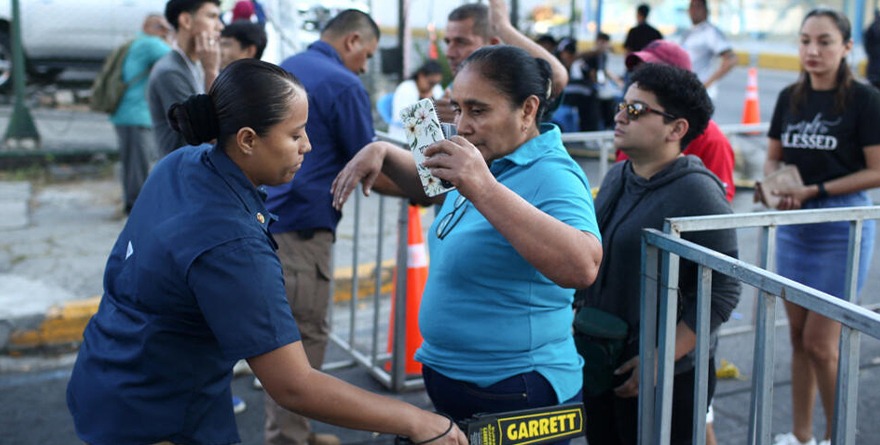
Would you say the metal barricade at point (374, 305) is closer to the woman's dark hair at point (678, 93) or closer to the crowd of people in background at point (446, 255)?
the crowd of people in background at point (446, 255)

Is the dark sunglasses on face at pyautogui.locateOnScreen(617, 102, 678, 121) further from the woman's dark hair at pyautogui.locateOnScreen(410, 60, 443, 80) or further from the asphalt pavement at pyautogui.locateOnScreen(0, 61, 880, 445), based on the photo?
the woman's dark hair at pyautogui.locateOnScreen(410, 60, 443, 80)

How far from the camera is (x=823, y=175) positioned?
3.95 metres

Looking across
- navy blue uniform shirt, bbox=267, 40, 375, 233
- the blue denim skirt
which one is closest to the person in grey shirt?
navy blue uniform shirt, bbox=267, 40, 375, 233

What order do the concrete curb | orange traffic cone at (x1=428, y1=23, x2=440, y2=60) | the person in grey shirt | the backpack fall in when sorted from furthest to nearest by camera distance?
1. orange traffic cone at (x1=428, y1=23, x2=440, y2=60)
2. the backpack
3. the concrete curb
4. the person in grey shirt

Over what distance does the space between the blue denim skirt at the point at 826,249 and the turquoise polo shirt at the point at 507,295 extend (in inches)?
72.4

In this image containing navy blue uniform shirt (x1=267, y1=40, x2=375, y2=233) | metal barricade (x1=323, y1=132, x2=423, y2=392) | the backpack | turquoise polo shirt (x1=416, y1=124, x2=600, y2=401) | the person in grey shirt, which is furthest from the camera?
the backpack

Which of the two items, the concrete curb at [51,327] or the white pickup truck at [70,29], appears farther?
the white pickup truck at [70,29]

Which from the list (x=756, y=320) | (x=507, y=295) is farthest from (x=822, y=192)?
(x=507, y=295)

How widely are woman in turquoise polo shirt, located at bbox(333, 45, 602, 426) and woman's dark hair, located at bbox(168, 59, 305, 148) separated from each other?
49cm

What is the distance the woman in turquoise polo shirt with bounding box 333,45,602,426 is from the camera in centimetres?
238

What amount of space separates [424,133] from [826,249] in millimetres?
2407

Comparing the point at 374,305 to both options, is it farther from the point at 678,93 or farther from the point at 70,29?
the point at 70,29

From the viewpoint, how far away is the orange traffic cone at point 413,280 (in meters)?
4.80

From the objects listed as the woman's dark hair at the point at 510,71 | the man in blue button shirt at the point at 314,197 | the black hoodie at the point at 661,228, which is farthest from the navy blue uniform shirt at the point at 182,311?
the man in blue button shirt at the point at 314,197
